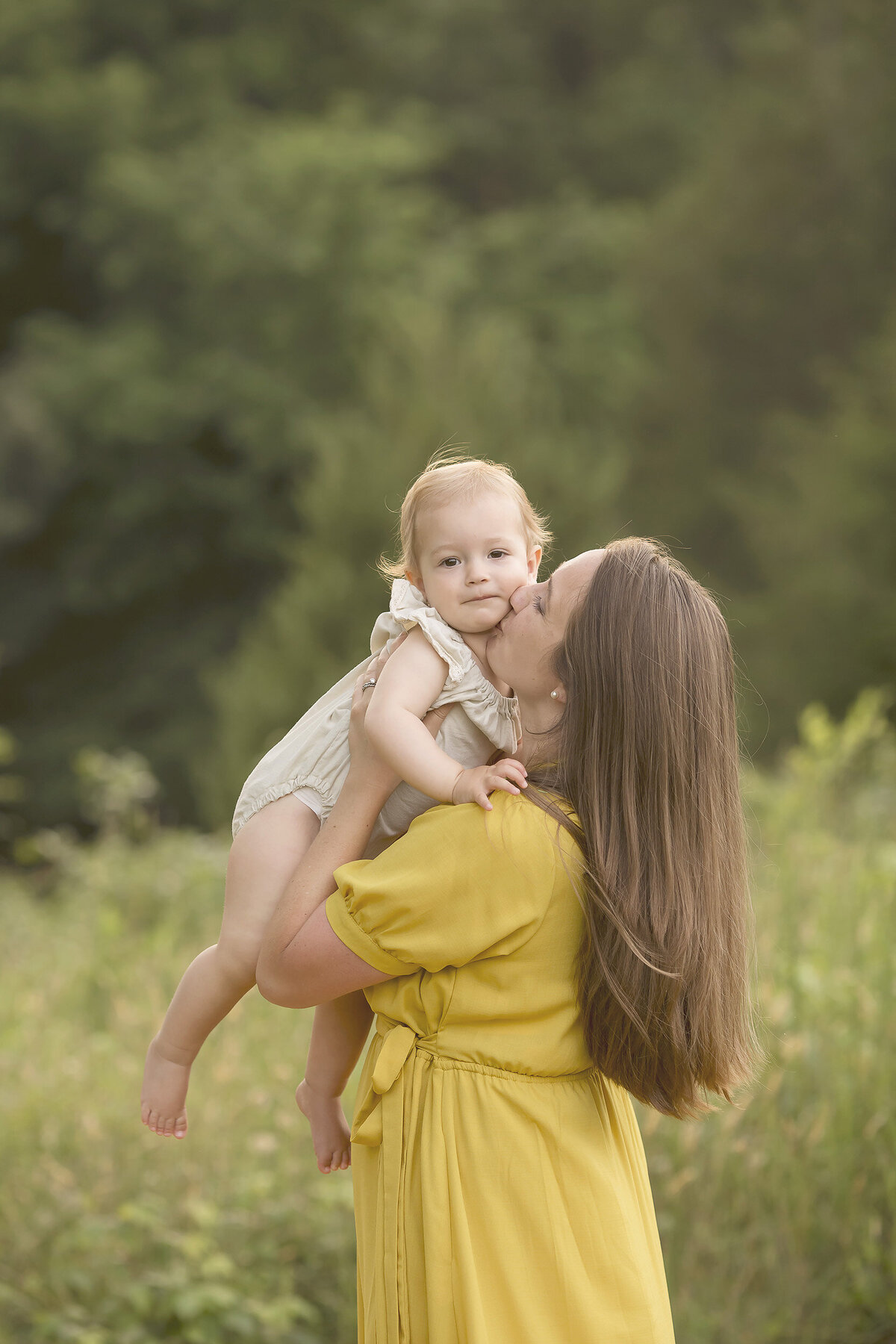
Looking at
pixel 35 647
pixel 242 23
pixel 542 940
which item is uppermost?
pixel 242 23

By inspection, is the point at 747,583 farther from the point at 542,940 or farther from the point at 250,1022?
the point at 542,940

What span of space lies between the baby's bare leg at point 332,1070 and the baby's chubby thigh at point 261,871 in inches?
8.9

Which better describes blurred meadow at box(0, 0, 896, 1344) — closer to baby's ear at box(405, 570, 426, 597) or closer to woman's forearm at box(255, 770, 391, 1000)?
baby's ear at box(405, 570, 426, 597)

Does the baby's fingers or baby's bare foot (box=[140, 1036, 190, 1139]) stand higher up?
the baby's fingers

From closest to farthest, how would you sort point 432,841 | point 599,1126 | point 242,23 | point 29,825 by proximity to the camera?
point 432,841 → point 599,1126 → point 29,825 → point 242,23

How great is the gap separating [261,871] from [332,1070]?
416 mm

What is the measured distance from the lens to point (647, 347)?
68.4 ft

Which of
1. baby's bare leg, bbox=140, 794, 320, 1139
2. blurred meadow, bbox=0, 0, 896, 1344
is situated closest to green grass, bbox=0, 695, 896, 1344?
baby's bare leg, bbox=140, 794, 320, 1139

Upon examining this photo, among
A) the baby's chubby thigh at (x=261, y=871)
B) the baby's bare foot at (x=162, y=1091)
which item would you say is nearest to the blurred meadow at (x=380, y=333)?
the baby's bare foot at (x=162, y=1091)

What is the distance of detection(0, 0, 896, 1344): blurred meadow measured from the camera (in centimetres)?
1499

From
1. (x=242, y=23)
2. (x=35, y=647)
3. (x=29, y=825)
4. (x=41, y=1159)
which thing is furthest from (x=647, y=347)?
(x=41, y=1159)

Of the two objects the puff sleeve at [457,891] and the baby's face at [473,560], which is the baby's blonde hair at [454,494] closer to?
the baby's face at [473,560]

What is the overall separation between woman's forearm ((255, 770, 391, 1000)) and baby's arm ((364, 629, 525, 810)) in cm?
7

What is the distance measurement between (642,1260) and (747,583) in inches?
742
